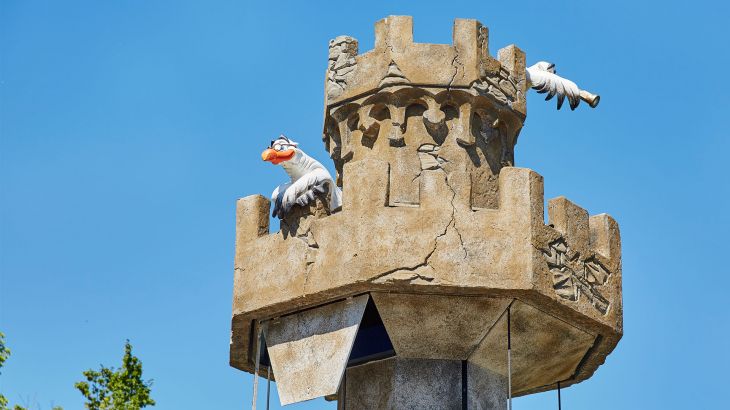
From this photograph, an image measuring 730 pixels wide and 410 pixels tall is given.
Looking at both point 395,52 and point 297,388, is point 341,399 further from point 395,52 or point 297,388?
point 395,52

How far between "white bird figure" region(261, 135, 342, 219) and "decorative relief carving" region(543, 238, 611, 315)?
232 centimetres

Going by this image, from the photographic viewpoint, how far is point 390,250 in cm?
1625

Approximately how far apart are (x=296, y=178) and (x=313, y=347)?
1.88 metres

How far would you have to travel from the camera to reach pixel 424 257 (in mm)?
16203

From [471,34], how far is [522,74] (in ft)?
2.92

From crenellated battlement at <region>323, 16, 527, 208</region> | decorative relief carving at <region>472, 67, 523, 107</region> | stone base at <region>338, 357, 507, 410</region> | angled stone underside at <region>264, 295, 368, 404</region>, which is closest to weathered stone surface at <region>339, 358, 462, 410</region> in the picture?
stone base at <region>338, 357, 507, 410</region>

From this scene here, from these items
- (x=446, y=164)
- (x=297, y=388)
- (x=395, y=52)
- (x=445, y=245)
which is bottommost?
(x=297, y=388)

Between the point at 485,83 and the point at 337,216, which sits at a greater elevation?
the point at 485,83

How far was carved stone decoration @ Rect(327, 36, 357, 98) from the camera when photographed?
17875 mm

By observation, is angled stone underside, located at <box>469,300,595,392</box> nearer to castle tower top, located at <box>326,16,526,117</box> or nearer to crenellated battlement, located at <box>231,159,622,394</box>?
crenellated battlement, located at <box>231,159,622,394</box>

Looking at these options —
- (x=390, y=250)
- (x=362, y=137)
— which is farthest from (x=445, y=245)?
(x=362, y=137)

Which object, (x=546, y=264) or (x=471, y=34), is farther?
(x=471, y=34)

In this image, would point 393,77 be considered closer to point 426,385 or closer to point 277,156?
point 277,156

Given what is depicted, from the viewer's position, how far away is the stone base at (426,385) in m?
17.1
